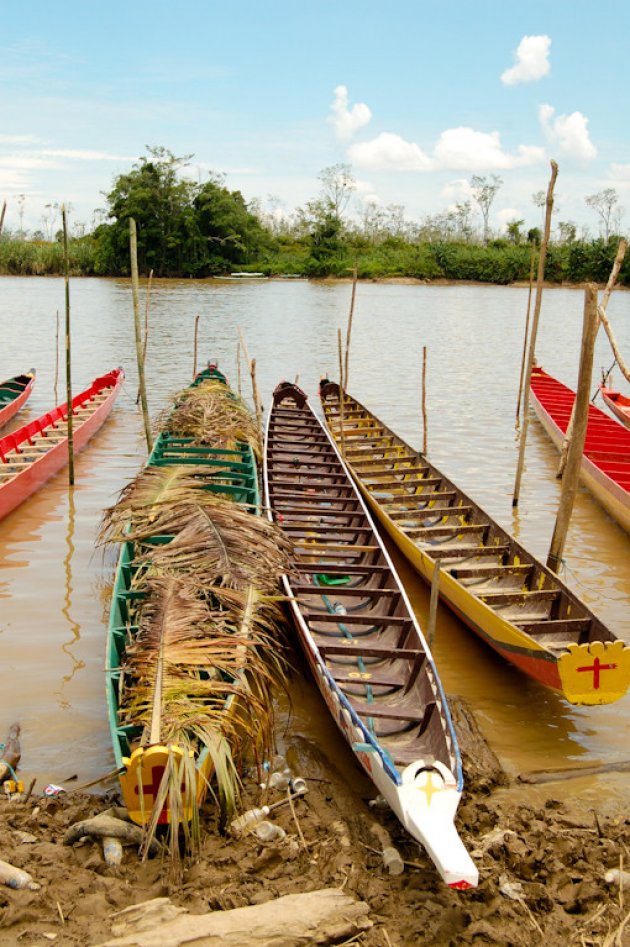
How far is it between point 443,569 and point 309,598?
117 centimetres

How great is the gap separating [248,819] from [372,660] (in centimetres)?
184

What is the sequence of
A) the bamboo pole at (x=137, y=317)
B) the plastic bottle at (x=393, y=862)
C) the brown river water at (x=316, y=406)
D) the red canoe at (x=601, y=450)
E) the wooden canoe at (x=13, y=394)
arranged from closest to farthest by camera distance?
the plastic bottle at (x=393, y=862)
the brown river water at (x=316, y=406)
the red canoe at (x=601, y=450)
the bamboo pole at (x=137, y=317)
the wooden canoe at (x=13, y=394)

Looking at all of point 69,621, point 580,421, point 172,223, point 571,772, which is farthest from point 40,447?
point 172,223

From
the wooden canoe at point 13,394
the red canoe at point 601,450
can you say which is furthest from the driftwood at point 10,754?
the wooden canoe at point 13,394

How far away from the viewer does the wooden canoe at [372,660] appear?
4.04 meters

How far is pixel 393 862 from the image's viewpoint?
402 centimetres

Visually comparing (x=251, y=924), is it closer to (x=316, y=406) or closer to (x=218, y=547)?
(x=218, y=547)

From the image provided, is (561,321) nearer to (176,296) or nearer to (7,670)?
(176,296)

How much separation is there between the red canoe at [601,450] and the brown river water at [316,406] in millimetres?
275

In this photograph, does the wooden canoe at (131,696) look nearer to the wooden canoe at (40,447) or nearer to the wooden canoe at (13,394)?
the wooden canoe at (40,447)

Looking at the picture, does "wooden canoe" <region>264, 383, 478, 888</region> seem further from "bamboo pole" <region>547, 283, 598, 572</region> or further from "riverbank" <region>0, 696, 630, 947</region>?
"bamboo pole" <region>547, 283, 598, 572</region>

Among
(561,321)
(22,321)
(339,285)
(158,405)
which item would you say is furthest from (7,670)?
(339,285)

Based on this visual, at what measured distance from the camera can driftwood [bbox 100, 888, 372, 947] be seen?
3289 millimetres

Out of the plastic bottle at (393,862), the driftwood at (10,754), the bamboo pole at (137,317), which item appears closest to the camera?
the plastic bottle at (393,862)
